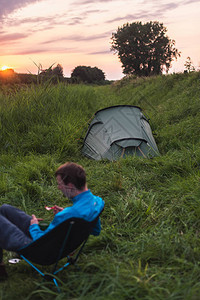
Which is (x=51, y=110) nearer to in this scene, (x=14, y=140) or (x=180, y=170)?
(x=14, y=140)

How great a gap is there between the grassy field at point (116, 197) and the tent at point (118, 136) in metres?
0.30

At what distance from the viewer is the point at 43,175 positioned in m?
4.63

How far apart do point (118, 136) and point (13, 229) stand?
372 centimetres

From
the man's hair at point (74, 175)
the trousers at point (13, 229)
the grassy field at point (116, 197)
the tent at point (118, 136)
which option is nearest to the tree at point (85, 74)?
the grassy field at point (116, 197)

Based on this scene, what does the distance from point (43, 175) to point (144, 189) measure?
1.66m

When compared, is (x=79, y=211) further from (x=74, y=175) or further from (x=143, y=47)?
(x=143, y=47)

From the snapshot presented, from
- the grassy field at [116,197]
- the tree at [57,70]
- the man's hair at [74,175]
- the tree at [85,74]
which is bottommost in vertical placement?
the grassy field at [116,197]

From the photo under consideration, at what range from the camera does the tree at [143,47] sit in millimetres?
35312

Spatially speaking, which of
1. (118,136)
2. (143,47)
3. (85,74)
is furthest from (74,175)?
(85,74)

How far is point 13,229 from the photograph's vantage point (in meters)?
2.25

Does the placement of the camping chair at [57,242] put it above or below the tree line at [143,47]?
below

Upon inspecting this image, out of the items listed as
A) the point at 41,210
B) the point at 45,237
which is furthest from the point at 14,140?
the point at 45,237

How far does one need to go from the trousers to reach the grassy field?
317 millimetres

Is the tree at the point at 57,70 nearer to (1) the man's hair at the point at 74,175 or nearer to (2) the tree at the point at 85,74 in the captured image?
(1) the man's hair at the point at 74,175
